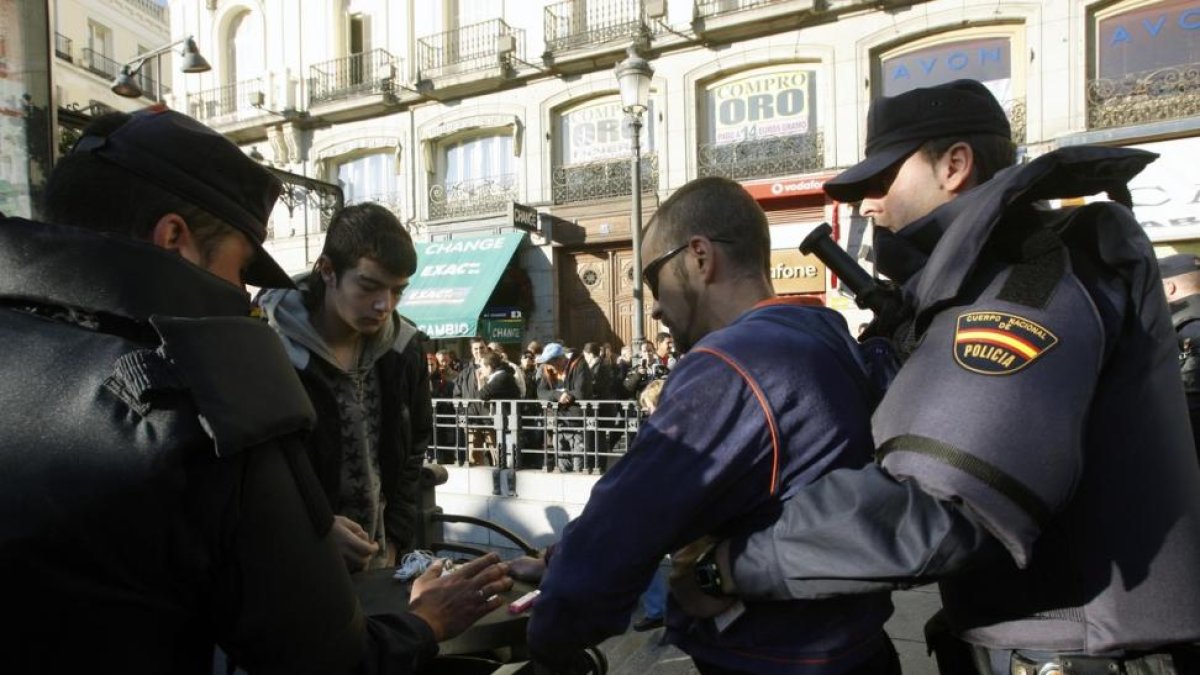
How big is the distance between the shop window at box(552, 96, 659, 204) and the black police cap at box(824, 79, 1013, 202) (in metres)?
14.0

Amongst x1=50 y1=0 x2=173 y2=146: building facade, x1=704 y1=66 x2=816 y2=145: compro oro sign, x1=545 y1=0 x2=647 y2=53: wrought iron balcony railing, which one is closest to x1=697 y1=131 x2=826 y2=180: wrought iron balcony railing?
x1=704 y1=66 x2=816 y2=145: compro oro sign

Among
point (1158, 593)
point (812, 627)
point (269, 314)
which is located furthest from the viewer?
point (269, 314)

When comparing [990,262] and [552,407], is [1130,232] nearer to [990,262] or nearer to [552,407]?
[990,262]

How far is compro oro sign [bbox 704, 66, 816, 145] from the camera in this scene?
14.6 metres

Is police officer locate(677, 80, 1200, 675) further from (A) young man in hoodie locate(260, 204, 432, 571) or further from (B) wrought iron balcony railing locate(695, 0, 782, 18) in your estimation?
(B) wrought iron balcony railing locate(695, 0, 782, 18)

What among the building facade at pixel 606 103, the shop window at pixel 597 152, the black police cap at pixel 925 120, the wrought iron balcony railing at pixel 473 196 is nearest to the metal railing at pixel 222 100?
the building facade at pixel 606 103

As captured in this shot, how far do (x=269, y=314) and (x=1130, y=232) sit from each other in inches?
100.0

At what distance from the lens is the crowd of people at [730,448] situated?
3.42 ft

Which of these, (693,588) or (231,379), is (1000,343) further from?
(231,379)

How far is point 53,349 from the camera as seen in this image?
1.06 meters

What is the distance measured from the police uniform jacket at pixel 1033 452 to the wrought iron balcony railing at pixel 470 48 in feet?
55.3

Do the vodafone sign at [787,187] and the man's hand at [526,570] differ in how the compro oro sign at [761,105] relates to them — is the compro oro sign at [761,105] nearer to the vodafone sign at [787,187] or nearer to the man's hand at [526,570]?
the vodafone sign at [787,187]

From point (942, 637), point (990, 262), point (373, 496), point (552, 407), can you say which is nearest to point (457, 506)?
point (552, 407)

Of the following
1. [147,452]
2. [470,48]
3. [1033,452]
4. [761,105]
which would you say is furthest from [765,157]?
[147,452]
